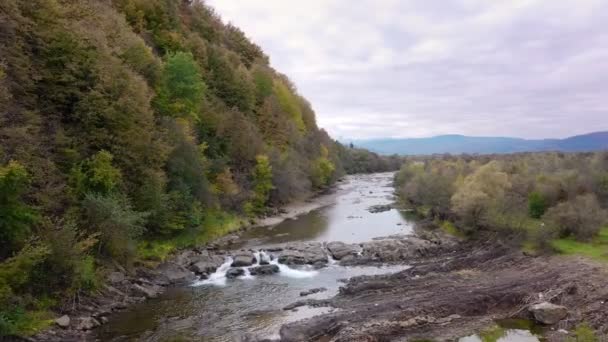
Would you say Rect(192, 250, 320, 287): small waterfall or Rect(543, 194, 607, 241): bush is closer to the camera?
Rect(192, 250, 320, 287): small waterfall

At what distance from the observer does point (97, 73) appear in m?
30.2

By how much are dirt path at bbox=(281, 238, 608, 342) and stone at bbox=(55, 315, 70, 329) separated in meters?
→ 10.6

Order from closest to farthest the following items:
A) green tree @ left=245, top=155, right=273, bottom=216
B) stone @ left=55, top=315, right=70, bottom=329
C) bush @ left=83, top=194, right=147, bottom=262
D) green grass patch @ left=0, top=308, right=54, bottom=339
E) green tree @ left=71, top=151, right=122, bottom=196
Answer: green grass patch @ left=0, top=308, right=54, bottom=339
stone @ left=55, top=315, right=70, bottom=329
bush @ left=83, top=194, right=147, bottom=262
green tree @ left=71, top=151, right=122, bottom=196
green tree @ left=245, top=155, right=273, bottom=216

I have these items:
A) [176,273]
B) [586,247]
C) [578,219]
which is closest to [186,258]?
[176,273]

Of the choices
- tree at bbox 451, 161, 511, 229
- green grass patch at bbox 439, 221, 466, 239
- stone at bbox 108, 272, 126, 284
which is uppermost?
tree at bbox 451, 161, 511, 229

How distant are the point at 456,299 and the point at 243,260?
1665 cm

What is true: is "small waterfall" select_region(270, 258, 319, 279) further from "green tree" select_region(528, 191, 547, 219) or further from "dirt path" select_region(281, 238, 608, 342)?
"green tree" select_region(528, 191, 547, 219)

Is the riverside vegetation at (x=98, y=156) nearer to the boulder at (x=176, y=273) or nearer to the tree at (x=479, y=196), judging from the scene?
the boulder at (x=176, y=273)

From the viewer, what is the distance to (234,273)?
32719 mm

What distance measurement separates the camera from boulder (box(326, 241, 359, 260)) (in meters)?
37.7

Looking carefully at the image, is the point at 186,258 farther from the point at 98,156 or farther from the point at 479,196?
the point at 479,196

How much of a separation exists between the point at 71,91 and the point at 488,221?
115 ft

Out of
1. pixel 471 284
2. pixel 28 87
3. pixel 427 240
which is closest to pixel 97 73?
pixel 28 87

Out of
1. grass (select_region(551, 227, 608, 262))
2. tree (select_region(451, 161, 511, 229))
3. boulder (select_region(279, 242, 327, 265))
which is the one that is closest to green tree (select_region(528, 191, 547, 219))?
tree (select_region(451, 161, 511, 229))
